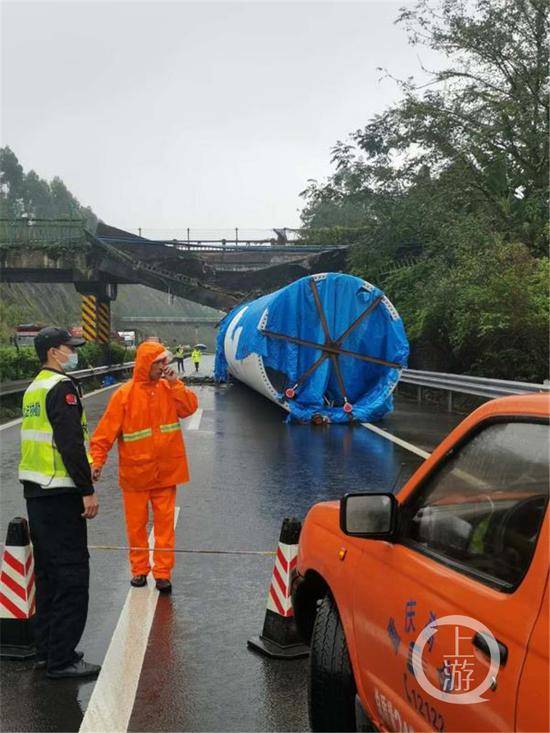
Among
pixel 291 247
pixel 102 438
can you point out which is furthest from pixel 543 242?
pixel 102 438

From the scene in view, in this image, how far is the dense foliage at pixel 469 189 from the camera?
66.8ft

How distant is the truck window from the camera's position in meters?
2.35

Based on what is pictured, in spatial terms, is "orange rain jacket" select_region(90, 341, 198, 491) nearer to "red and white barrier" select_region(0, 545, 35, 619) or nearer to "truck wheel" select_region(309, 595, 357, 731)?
"red and white barrier" select_region(0, 545, 35, 619)

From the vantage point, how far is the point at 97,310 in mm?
35000

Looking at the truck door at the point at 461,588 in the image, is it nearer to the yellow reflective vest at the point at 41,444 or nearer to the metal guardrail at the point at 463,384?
the yellow reflective vest at the point at 41,444

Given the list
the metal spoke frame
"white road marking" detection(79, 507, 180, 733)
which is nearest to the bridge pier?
the metal spoke frame

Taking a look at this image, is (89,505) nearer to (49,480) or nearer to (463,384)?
(49,480)

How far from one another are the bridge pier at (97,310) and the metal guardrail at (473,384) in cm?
1658

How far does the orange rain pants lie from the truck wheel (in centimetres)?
249

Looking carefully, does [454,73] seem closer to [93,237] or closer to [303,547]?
[93,237]

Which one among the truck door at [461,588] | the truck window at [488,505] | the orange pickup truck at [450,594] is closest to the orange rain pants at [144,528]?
the orange pickup truck at [450,594]

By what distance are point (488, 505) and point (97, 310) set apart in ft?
110

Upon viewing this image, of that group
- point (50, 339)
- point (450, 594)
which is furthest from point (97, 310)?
point (450, 594)

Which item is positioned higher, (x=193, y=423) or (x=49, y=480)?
(x=49, y=480)
